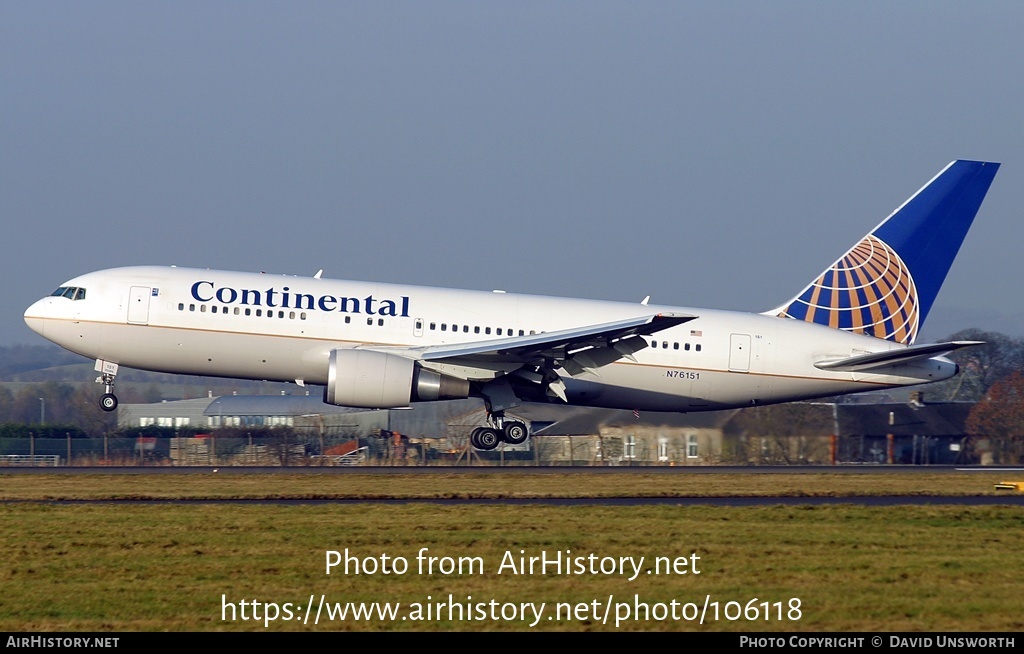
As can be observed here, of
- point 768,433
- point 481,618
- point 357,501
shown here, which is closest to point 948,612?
point 481,618

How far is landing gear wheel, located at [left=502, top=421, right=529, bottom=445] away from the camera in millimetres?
30172

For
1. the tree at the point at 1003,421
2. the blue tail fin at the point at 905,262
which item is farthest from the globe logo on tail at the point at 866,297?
the tree at the point at 1003,421

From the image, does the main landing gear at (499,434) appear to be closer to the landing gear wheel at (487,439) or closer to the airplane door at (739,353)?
the landing gear wheel at (487,439)

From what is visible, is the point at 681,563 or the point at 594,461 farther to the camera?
the point at 594,461

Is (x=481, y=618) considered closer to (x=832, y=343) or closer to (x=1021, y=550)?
(x=1021, y=550)

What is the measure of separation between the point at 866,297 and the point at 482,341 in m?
10.9

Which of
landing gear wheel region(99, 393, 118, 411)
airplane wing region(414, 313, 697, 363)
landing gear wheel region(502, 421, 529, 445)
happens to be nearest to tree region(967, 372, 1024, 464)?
airplane wing region(414, 313, 697, 363)

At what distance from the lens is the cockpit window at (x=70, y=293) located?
2922cm

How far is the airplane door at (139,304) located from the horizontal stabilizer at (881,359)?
55.2ft

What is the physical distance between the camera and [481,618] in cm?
1147

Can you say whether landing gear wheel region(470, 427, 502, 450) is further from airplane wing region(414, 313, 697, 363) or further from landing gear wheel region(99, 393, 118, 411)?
landing gear wheel region(99, 393, 118, 411)

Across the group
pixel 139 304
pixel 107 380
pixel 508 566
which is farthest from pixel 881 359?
pixel 107 380
